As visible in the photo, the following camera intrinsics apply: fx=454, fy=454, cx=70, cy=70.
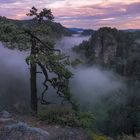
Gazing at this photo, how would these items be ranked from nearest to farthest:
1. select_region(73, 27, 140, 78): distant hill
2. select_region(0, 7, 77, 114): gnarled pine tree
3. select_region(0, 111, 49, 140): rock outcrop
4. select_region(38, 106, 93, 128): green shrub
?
select_region(0, 111, 49, 140): rock outcrop → select_region(38, 106, 93, 128): green shrub → select_region(0, 7, 77, 114): gnarled pine tree → select_region(73, 27, 140, 78): distant hill

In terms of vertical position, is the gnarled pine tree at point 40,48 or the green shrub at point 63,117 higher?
the gnarled pine tree at point 40,48

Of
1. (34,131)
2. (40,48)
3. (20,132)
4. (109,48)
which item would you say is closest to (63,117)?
(34,131)

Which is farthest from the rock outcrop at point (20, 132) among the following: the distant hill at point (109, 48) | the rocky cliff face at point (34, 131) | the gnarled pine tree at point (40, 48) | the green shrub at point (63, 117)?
the distant hill at point (109, 48)

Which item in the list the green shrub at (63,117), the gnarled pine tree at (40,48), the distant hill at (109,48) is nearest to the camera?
the green shrub at (63,117)

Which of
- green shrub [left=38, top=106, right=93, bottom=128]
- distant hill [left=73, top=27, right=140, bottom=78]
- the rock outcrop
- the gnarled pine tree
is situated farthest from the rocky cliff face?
distant hill [left=73, top=27, right=140, bottom=78]

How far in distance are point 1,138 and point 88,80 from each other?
153 m

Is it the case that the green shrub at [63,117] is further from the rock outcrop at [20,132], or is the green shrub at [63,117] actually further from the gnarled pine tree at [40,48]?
the gnarled pine tree at [40,48]

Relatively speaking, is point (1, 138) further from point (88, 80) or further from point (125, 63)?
point (88, 80)

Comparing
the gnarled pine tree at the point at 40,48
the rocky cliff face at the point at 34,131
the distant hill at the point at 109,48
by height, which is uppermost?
the gnarled pine tree at the point at 40,48

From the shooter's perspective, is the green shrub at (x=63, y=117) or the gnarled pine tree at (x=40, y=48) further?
the gnarled pine tree at (x=40, y=48)

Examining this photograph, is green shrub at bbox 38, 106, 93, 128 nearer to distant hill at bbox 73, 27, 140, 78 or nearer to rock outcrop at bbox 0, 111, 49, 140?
rock outcrop at bbox 0, 111, 49, 140

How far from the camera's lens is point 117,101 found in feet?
302

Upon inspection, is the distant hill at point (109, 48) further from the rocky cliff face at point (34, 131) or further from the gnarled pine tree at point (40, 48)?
the rocky cliff face at point (34, 131)

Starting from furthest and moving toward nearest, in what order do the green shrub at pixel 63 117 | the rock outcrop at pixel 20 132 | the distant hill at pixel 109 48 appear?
1. the distant hill at pixel 109 48
2. the green shrub at pixel 63 117
3. the rock outcrop at pixel 20 132
